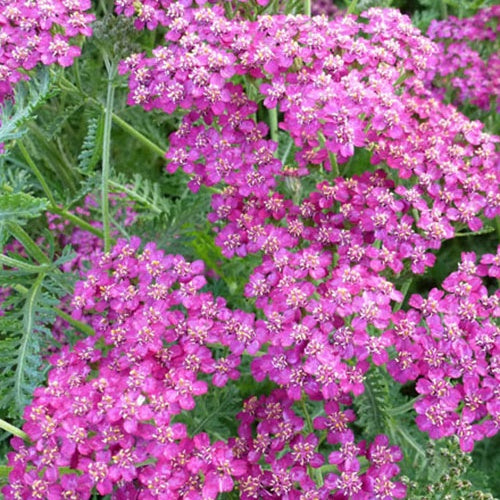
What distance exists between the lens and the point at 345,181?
2090 millimetres

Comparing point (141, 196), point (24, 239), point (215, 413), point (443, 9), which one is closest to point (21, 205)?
point (24, 239)

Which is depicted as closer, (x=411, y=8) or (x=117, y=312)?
(x=117, y=312)

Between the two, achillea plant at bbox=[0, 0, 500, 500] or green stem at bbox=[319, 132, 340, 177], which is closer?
achillea plant at bbox=[0, 0, 500, 500]

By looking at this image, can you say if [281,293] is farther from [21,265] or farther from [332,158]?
[21,265]

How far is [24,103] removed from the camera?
2078 millimetres

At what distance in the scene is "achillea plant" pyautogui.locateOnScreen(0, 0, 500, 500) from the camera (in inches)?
69.2

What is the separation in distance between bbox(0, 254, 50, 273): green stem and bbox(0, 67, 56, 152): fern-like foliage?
33 centimetres

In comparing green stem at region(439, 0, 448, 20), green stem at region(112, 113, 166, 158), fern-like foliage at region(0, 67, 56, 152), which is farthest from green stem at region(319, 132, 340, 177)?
green stem at region(439, 0, 448, 20)

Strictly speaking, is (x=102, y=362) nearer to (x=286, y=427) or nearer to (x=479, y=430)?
(x=286, y=427)

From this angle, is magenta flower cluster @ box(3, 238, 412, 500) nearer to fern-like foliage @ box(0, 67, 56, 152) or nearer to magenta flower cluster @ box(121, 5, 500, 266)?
magenta flower cluster @ box(121, 5, 500, 266)

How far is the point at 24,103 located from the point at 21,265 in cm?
46

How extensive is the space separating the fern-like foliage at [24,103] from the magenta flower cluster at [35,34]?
0.04 metres

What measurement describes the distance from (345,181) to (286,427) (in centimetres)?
69

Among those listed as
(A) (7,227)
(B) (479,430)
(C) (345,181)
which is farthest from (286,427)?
(A) (7,227)
